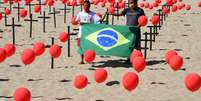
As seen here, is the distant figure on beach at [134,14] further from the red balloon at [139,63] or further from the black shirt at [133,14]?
the red balloon at [139,63]

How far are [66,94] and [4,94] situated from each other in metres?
1.57

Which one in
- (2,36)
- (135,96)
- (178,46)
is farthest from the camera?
(2,36)

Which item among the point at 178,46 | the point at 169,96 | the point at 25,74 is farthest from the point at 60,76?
the point at 178,46

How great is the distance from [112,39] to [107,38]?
0.54 ft

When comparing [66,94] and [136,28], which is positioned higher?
[136,28]

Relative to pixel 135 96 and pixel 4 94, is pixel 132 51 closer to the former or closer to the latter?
pixel 135 96

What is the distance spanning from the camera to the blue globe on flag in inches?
627

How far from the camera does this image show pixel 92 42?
1614 cm

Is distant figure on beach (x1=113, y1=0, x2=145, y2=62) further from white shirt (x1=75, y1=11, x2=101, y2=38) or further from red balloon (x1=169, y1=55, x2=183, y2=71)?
red balloon (x1=169, y1=55, x2=183, y2=71)

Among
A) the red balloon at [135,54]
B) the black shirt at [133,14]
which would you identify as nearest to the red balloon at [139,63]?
the red balloon at [135,54]

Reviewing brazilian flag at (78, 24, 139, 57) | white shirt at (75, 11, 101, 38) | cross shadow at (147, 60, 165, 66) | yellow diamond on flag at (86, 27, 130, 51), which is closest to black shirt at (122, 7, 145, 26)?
brazilian flag at (78, 24, 139, 57)

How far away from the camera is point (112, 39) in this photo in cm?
1596

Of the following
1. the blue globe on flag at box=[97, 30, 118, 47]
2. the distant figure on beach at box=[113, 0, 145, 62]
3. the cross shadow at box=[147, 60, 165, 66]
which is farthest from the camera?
the cross shadow at box=[147, 60, 165, 66]

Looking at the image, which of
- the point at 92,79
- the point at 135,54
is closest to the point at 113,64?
the point at 135,54
